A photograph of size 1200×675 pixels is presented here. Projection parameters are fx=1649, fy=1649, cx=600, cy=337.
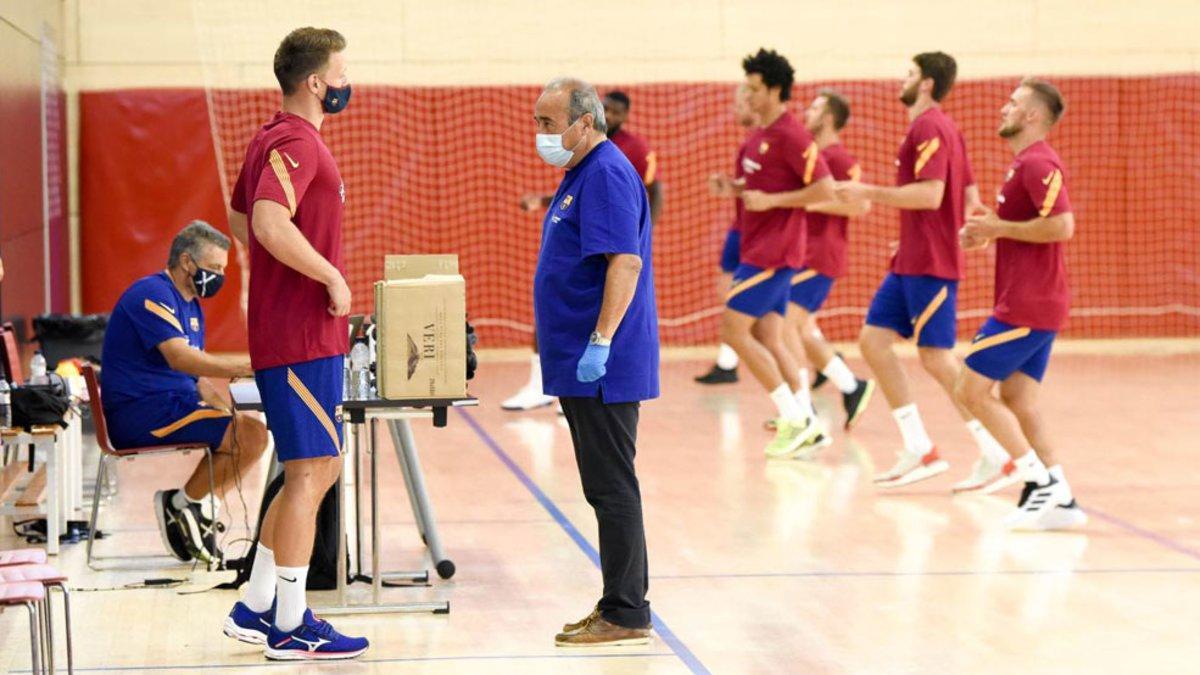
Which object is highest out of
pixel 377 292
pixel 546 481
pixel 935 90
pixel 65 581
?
pixel 935 90

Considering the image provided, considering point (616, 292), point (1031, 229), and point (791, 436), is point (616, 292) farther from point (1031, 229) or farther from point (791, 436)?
point (791, 436)

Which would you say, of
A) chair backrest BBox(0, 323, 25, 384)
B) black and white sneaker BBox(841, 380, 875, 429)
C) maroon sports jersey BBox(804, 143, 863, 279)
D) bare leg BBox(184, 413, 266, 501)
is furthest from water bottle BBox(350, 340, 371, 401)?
maroon sports jersey BBox(804, 143, 863, 279)

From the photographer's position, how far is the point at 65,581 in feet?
14.0

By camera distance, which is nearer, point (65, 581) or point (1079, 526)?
point (65, 581)

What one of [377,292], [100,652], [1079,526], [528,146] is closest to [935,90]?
[1079,526]

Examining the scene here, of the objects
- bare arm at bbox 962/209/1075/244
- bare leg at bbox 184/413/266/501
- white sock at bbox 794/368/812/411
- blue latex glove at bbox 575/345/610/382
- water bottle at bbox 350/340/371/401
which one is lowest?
white sock at bbox 794/368/812/411

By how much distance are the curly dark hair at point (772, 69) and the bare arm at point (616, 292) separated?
4332 millimetres

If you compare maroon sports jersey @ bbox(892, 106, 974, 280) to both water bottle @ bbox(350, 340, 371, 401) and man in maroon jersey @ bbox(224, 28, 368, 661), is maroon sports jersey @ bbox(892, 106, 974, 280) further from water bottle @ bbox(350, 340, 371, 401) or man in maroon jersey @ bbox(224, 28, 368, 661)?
man in maroon jersey @ bbox(224, 28, 368, 661)

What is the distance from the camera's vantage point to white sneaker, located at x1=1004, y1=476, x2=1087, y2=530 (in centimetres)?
747

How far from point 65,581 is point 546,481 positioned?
4.66m

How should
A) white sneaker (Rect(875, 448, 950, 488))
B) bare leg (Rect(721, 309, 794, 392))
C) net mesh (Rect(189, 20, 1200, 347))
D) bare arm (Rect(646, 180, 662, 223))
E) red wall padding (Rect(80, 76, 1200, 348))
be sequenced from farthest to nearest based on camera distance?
net mesh (Rect(189, 20, 1200, 347)), red wall padding (Rect(80, 76, 1200, 348)), bare arm (Rect(646, 180, 662, 223)), bare leg (Rect(721, 309, 794, 392)), white sneaker (Rect(875, 448, 950, 488))

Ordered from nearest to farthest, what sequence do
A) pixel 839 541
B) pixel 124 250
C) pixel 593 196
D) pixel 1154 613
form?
pixel 593 196, pixel 1154 613, pixel 839 541, pixel 124 250

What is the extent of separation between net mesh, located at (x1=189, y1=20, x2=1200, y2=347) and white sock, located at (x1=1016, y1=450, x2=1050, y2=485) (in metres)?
7.93

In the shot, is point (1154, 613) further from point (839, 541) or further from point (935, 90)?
point (935, 90)
